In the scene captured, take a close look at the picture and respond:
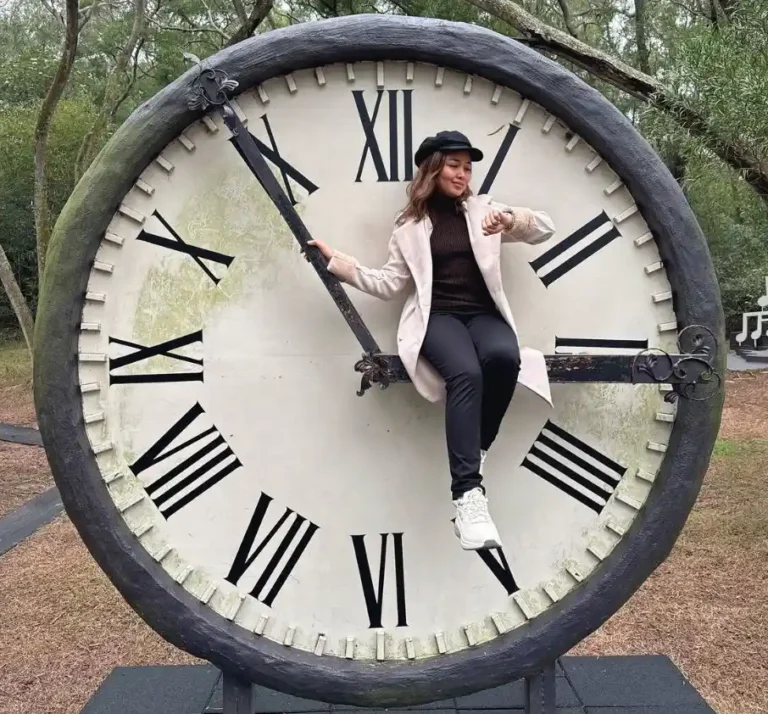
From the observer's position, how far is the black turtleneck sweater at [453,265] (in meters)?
1.87

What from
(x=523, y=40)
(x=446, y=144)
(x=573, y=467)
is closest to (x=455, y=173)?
(x=446, y=144)

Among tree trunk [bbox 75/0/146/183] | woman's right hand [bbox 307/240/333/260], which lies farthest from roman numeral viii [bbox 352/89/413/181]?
tree trunk [bbox 75/0/146/183]

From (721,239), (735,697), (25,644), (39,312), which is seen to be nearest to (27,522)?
(25,644)

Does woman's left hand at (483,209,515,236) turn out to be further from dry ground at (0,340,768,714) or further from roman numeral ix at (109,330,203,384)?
dry ground at (0,340,768,714)

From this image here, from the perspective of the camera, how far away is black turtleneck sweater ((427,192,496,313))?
6.13ft

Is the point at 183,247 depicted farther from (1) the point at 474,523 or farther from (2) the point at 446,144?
(1) the point at 474,523

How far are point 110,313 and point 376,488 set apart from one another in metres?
0.81

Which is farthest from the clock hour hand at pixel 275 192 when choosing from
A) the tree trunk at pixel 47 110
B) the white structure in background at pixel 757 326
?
the white structure in background at pixel 757 326

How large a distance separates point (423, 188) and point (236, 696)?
4.72 ft

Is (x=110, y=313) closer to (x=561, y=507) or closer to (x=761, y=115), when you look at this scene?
(x=561, y=507)

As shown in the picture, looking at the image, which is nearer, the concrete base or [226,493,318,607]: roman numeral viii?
[226,493,318,607]: roman numeral viii

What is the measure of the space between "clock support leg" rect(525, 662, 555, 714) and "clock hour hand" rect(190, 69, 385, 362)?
95cm

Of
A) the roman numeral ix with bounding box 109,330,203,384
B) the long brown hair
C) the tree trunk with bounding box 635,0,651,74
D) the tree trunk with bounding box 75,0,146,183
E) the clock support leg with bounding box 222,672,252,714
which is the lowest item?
the clock support leg with bounding box 222,672,252,714

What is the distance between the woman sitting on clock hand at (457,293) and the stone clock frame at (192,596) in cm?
28
